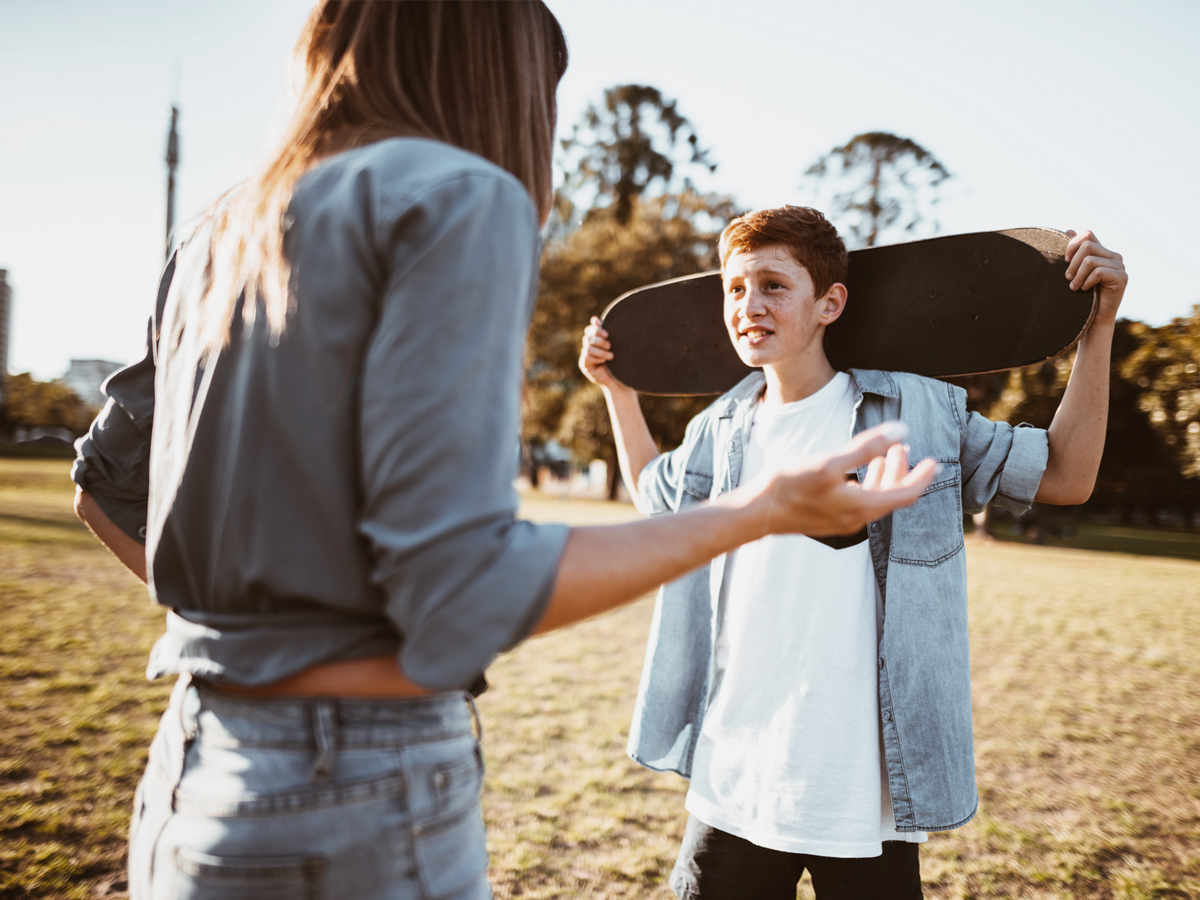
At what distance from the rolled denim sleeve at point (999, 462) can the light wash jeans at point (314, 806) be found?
158 centimetres

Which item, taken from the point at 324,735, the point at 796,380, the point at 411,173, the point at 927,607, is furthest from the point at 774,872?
the point at 411,173

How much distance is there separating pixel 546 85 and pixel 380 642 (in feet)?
2.61

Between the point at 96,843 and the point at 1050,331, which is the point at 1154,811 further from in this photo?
the point at 96,843

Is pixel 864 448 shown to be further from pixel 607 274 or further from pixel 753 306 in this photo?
pixel 607 274

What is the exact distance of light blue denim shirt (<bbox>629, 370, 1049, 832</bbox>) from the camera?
73.4 inches

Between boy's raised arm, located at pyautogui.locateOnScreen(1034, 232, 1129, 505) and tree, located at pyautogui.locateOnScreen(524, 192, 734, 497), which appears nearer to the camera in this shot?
boy's raised arm, located at pyautogui.locateOnScreen(1034, 232, 1129, 505)

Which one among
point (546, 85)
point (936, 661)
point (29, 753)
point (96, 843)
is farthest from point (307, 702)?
point (29, 753)

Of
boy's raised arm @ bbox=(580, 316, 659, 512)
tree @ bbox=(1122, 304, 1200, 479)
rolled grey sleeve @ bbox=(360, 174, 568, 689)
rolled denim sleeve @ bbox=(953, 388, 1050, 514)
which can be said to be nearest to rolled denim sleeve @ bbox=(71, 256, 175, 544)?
rolled grey sleeve @ bbox=(360, 174, 568, 689)

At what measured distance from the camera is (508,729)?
4824 millimetres

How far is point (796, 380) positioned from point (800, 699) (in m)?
0.90

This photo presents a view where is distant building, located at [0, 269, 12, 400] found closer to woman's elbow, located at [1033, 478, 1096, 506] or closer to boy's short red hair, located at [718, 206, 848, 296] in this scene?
boy's short red hair, located at [718, 206, 848, 296]

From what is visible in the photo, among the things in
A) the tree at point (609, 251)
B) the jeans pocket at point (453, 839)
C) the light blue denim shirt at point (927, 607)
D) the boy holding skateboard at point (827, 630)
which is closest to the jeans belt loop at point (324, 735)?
the jeans pocket at point (453, 839)

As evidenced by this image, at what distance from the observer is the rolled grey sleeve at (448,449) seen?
0.74m

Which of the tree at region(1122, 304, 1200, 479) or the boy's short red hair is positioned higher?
the tree at region(1122, 304, 1200, 479)
